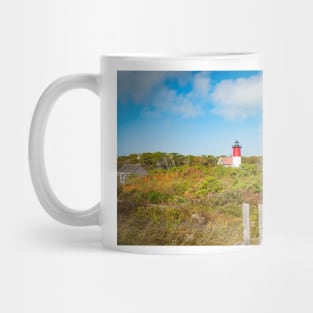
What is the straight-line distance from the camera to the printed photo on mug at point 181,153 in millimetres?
2084

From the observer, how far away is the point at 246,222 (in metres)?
2.13

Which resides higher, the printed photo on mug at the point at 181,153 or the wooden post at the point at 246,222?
the printed photo on mug at the point at 181,153

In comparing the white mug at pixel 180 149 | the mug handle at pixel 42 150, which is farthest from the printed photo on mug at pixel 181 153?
the mug handle at pixel 42 150

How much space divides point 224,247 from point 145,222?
15 centimetres

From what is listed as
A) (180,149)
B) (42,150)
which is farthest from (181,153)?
(42,150)

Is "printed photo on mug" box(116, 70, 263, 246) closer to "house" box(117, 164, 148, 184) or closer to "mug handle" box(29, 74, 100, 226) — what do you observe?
"house" box(117, 164, 148, 184)

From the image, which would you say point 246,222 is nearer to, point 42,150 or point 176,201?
point 176,201

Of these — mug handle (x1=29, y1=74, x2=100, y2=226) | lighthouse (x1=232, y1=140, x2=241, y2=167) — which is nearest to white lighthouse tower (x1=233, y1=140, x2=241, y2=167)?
lighthouse (x1=232, y1=140, x2=241, y2=167)

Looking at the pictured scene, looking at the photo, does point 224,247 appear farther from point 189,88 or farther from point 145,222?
point 189,88

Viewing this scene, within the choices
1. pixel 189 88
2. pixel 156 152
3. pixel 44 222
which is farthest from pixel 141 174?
pixel 44 222

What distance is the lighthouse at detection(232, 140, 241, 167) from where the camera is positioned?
211 centimetres

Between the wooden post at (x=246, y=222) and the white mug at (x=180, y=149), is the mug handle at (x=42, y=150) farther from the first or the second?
the wooden post at (x=246, y=222)

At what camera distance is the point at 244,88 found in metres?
2.11

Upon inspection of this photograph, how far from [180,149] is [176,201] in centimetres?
10
